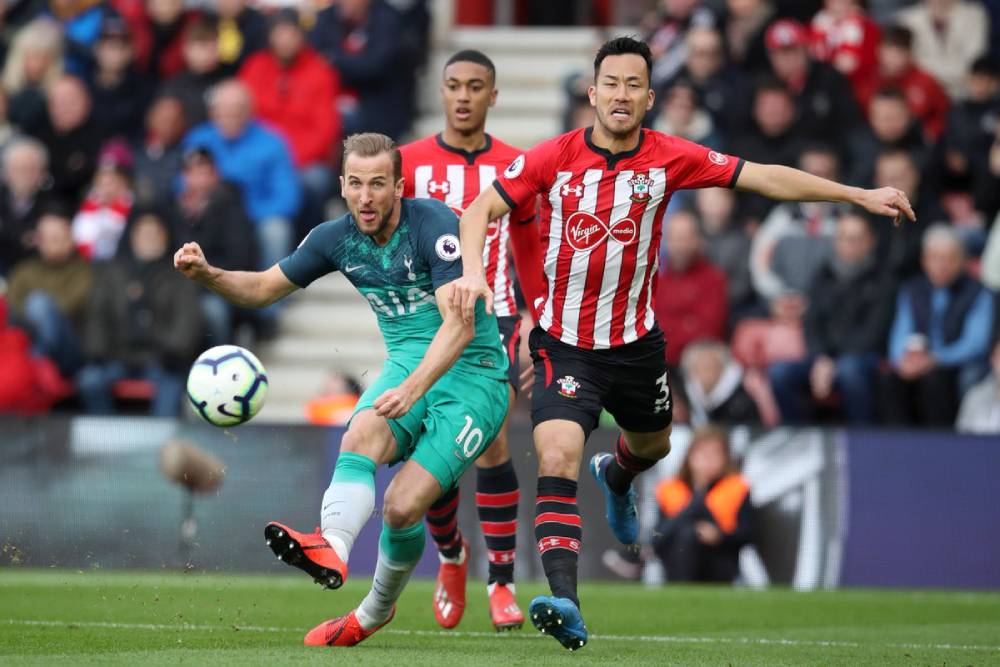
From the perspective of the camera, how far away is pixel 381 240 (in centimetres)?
759

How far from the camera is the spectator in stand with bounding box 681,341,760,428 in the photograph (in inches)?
502

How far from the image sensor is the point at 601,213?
7.80 m

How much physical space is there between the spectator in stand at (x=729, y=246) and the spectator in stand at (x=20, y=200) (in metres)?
6.05

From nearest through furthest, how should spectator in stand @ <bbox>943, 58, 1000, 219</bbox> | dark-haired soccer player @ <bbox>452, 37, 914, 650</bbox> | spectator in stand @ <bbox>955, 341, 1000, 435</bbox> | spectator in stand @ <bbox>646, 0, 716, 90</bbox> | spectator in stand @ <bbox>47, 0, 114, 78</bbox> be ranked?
dark-haired soccer player @ <bbox>452, 37, 914, 650</bbox>
spectator in stand @ <bbox>955, 341, 1000, 435</bbox>
spectator in stand @ <bbox>943, 58, 1000, 219</bbox>
spectator in stand @ <bbox>646, 0, 716, 90</bbox>
spectator in stand @ <bbox>47, 0, 114, 78</bbox>

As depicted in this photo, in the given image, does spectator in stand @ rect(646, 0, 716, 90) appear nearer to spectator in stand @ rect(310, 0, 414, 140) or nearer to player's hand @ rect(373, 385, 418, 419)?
spectator in stand @ rect(310, 0, 414, 140)

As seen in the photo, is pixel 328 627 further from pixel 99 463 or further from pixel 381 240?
pixel 99 463

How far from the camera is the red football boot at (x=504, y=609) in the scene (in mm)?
8664

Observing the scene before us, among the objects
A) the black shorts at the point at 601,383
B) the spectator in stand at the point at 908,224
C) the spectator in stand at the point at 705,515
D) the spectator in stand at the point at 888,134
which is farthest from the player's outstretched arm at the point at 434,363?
the spectator in stand at the point at 888,134

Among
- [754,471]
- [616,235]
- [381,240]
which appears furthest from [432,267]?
[754,471]

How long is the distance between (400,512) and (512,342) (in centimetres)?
181

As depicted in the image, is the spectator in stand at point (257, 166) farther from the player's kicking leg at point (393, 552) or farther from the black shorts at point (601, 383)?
the player's kicking leg at point (393, 552)

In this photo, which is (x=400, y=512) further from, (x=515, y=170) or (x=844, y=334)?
(x=844, y=334)

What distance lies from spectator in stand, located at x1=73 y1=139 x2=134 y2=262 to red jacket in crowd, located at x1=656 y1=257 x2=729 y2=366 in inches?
204

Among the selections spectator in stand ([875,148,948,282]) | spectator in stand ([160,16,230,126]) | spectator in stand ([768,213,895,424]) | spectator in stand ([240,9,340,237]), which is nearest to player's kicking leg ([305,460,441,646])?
spectator in stand ([768,213,895,424])
